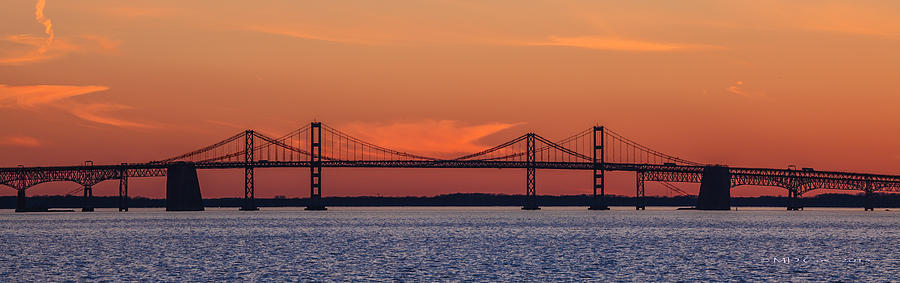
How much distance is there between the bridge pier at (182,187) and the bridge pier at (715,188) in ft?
205

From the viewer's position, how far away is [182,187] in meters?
152

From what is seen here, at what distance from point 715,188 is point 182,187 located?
65407mm

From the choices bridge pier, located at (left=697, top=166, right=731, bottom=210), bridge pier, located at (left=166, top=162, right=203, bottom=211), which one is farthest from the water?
bridge pier, located at (left=697, top=166, right=731, bottom=210)

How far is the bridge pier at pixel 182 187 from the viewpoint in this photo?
15025 centimetres

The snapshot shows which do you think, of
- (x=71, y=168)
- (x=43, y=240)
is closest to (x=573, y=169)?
(x=71, y=168)

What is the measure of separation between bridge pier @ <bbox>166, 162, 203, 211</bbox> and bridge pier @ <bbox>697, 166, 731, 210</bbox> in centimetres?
6244

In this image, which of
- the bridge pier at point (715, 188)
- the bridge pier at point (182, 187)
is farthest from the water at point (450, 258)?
the bridge pier at point (715, 188)

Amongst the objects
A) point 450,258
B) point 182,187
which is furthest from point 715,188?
point 450,258

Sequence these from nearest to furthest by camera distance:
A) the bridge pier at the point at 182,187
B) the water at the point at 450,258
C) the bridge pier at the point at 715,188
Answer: the water at the point at 450,258
the bridge pier at the point at 182,187
the bridge pier at the point at 715,188

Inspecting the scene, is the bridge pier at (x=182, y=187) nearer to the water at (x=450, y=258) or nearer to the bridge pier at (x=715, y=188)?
the bridge pier at (x=715, y=188)

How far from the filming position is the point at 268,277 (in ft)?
144

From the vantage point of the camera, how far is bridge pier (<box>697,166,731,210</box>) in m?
153

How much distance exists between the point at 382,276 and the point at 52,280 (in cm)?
1119

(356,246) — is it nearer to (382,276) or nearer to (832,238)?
(382,276)
